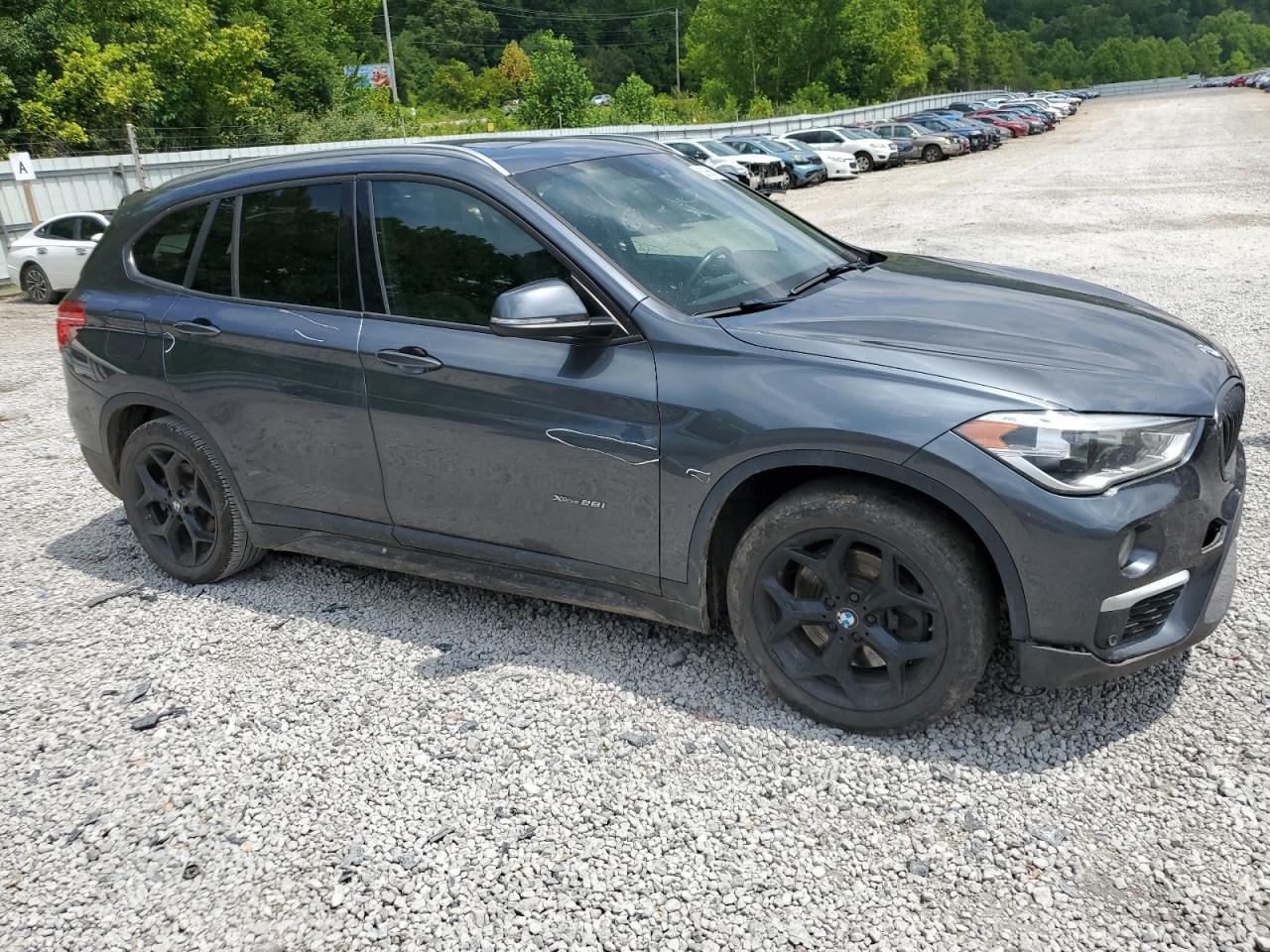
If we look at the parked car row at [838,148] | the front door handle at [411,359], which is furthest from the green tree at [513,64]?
the front door handle at [411,359]

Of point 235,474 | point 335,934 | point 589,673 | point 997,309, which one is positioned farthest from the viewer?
point 235,474

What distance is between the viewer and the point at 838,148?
1368 inches

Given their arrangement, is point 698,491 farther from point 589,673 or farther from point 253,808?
point 253,808

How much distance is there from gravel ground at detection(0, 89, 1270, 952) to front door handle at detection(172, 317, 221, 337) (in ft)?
3.88

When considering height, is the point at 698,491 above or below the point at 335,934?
above

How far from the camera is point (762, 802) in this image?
3.02m

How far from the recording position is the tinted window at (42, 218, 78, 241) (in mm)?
16172

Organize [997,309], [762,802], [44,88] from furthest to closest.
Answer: [44,88]
[997,309]
[762,802]

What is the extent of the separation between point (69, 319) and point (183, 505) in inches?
41.0

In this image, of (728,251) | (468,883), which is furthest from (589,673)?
(728,251)

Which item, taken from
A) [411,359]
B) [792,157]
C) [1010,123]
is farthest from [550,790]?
[1010,123]

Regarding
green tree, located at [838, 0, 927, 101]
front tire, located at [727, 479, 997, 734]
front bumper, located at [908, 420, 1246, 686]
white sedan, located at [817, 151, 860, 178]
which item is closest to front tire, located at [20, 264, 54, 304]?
front tire, located at [727, 479, 997, 734]

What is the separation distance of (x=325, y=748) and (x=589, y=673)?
95cm

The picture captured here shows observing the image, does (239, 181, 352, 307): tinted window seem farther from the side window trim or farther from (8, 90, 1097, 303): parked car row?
(8, 90, 1097, 303): parked car row
